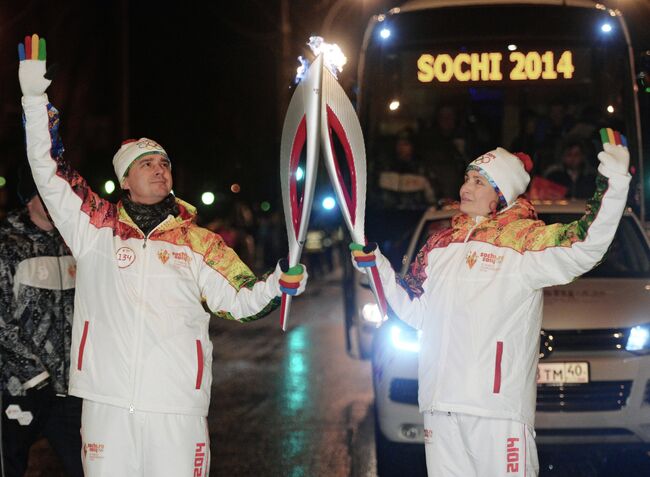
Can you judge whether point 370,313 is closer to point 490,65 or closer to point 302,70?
point 490,65

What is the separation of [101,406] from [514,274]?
66.3 inches

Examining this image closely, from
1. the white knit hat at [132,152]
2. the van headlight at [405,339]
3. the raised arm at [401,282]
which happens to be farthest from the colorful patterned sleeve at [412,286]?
the van headlight at [405,339]

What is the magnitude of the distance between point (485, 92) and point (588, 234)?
6.17m

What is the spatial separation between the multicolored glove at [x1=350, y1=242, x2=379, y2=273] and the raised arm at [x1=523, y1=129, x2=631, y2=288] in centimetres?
60

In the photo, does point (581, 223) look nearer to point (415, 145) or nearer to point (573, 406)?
point (573, 406)

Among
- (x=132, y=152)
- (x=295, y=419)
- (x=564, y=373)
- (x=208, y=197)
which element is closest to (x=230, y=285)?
(x=132, y=152)

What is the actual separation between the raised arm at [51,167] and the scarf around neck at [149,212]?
9cm

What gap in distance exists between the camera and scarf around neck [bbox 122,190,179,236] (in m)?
4.51

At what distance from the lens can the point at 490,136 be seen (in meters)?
10.4

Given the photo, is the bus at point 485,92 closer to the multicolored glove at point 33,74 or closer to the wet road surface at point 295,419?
the wet road surface at point 295,419

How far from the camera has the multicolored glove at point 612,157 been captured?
161 inches

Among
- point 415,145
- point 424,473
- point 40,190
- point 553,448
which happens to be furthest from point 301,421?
point 40,190

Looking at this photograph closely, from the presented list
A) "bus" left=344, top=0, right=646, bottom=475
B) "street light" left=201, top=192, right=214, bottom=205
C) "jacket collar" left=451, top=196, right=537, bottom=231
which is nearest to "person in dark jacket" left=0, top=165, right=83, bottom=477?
"jacket collar" left=451, top=196, right=537, bottom=231

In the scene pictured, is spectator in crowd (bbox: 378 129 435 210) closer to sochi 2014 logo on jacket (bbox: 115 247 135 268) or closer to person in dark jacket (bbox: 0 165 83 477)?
person in dark jacket (bbox: 0 165 83 477)
